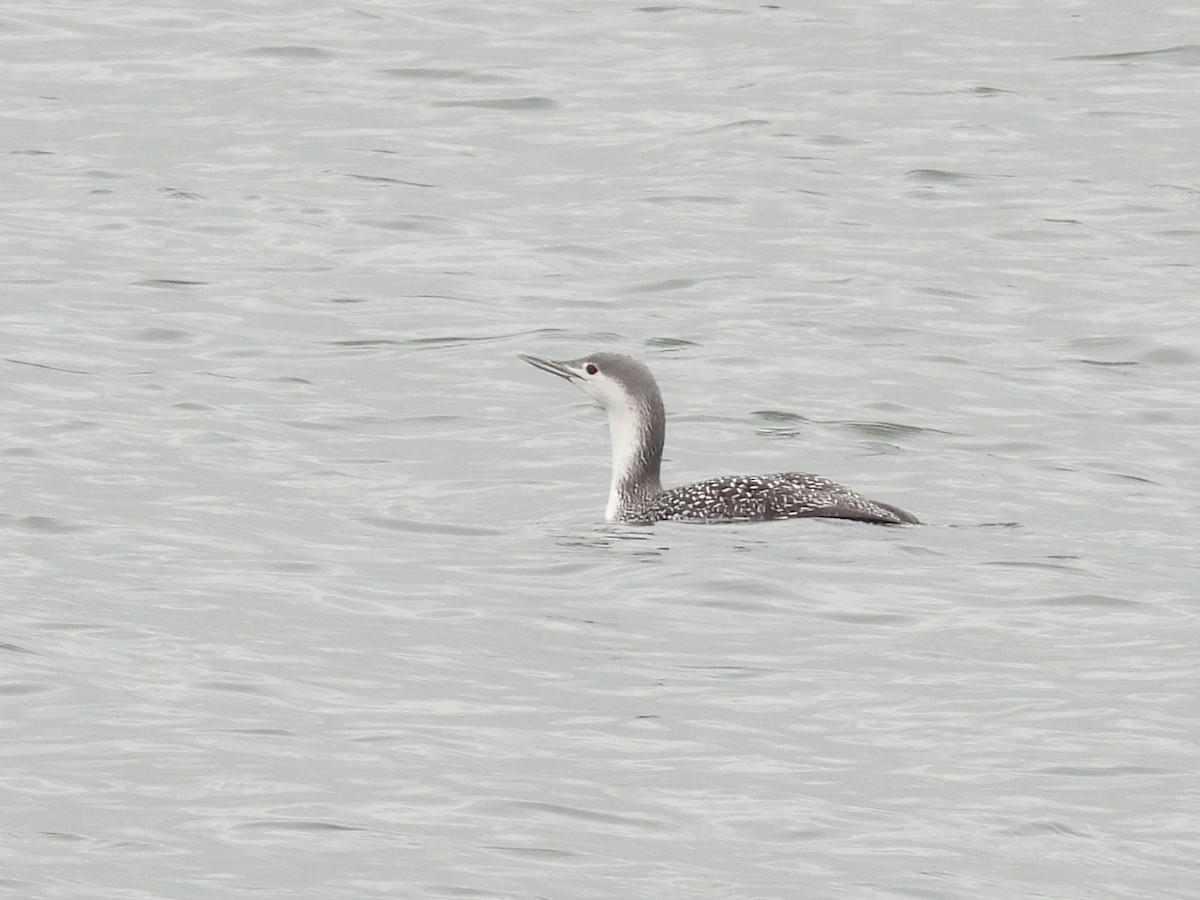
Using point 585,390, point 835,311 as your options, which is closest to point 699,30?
point 835,311

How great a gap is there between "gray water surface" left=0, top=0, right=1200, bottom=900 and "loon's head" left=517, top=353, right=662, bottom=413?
0.50m

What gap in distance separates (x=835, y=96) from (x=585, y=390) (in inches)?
358

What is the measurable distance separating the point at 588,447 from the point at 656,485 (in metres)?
1.32

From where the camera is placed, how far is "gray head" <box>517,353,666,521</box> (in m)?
12.3

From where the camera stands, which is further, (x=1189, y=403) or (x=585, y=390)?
(x=1189, y=403)

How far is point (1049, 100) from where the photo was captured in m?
21.1

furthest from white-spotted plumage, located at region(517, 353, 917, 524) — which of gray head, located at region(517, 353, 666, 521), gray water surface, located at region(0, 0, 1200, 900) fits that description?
gray water surface, located at region(0, 0, 1200, 900)

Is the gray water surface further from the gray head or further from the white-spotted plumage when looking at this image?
the gray head

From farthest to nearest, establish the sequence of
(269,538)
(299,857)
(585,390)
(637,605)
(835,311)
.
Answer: (835,311) → (585,390) → (269,538) → (637,605) → (299,857)

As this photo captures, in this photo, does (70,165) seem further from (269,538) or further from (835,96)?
(269,538)

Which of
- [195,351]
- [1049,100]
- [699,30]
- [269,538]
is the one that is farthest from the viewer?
[699,30]

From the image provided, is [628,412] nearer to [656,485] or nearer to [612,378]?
[612,378]

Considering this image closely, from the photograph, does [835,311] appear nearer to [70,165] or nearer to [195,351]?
[195,351]

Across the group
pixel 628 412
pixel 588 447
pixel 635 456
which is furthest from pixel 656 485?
pixel 588 447
